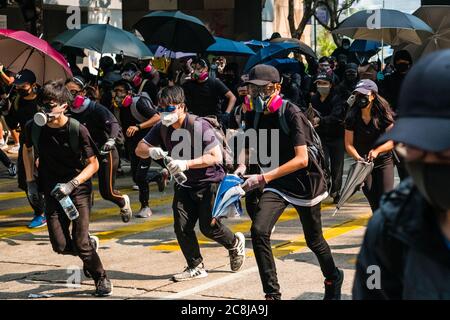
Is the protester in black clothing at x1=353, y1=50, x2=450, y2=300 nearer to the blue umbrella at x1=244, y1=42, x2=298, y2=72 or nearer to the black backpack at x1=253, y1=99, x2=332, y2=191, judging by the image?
the black backpack at x1=253, y1=99, x2=332, y2=191

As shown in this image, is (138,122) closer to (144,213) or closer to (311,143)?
(144,213)

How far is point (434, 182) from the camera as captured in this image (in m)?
2.02

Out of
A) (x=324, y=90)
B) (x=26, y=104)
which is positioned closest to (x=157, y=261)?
(x=26, y=104)

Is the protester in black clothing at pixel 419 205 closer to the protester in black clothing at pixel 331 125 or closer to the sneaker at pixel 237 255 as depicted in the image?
the sneaker at pixel 237 255

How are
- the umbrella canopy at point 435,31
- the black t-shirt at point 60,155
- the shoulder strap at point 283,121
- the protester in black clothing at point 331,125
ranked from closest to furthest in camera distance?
the shoulder strap at point 283,121, the black t-shirt at point 60,155, the protester in black clothing at point 331,125, the umbrella canopy at point 435,31

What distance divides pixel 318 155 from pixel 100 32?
7426mm

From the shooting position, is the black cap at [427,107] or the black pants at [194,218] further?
the black pants at [194,218]

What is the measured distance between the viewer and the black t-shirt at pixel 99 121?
30.0 ft

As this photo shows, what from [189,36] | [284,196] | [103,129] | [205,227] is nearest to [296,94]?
[189,36]

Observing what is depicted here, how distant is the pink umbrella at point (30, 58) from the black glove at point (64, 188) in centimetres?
348

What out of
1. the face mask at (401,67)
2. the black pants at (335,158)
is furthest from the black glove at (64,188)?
the face mask at (401,67)

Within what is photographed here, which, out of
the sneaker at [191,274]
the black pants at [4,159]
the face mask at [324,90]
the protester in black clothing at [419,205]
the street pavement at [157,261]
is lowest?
the black pants at [4,159]

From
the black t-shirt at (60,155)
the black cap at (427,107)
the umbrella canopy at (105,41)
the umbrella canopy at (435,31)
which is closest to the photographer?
the black cap at (427,107)

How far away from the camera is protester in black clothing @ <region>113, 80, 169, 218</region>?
10766 mm
